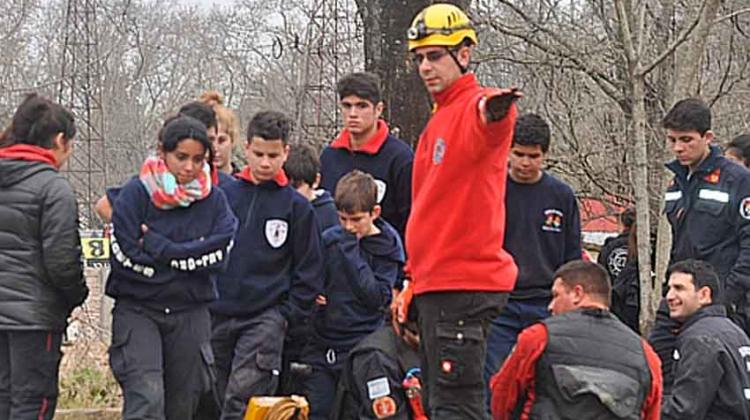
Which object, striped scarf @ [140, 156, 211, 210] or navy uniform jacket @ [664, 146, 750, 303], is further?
navy uniform jacket @ [664, 146, 750, 303]

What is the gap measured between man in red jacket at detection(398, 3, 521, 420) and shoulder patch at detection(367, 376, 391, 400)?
1244mm

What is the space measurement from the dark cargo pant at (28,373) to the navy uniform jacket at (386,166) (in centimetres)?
179

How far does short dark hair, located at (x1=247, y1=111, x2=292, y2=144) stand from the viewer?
20.7ft

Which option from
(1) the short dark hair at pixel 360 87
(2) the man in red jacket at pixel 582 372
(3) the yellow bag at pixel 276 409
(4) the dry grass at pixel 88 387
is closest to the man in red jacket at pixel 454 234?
(2) the man in red jacket at pixel 582 372

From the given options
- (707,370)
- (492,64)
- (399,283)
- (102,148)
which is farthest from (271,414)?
(102,148)

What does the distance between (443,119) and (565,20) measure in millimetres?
9010

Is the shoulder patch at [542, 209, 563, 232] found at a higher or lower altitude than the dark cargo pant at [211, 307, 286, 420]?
higher

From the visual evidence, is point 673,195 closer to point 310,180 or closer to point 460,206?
point 310,180

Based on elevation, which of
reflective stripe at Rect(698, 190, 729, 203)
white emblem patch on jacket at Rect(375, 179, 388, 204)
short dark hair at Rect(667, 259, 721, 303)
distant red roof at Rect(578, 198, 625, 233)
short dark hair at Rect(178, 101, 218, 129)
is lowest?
distant red roof at Rect(578, 198, 625, 233)

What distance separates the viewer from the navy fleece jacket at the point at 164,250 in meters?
5.69

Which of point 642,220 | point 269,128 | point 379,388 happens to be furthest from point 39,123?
point 642,220

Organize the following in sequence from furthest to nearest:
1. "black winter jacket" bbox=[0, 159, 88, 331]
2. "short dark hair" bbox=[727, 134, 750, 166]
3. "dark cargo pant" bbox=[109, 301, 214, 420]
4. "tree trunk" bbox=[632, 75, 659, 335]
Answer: "tree trunk" bbox=[632, 75, 659, 335]
"short dark hair" bbox=[727, 134, 750, 166]
"black winter jacket" bbox=[0, 159, 88, 331]
"dark cargo pant" bbox=[109, 301, 214, 420]

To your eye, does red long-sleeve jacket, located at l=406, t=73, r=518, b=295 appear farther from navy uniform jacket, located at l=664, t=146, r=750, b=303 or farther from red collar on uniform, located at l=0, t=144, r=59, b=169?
navy uniform jacket, located at l=664, t=146, r=750, b=303

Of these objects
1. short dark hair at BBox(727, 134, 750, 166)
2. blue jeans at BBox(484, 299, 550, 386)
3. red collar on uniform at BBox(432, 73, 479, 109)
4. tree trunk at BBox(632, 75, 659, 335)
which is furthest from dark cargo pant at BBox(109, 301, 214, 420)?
tree trunk at BBox(632, 75, 659, 335)
